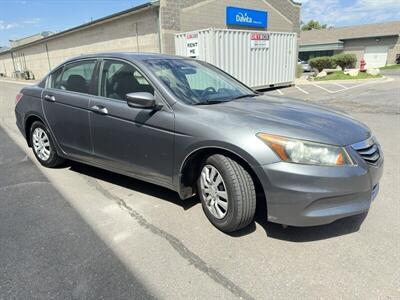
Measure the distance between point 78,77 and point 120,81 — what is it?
33.2 inches

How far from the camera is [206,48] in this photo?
486 inches

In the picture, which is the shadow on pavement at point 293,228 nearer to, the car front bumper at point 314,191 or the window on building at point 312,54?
the car front bumper at point 314,191

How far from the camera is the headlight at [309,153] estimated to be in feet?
8.22

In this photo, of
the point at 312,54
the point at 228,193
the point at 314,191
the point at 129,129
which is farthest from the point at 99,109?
the point at 312,54

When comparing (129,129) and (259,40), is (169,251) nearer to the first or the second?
(129,129)

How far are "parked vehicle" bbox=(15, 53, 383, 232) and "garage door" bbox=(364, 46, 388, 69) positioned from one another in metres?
43.0

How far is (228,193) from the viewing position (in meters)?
2.81

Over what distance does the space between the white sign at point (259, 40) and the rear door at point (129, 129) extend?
1127cm

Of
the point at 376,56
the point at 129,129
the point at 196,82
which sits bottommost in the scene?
the point at 376,56

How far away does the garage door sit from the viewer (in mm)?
39812

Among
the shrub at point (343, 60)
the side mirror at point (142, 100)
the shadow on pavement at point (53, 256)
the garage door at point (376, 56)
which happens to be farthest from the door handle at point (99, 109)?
the garage door at point (376, 56)

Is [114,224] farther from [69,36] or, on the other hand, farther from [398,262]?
[69,36]

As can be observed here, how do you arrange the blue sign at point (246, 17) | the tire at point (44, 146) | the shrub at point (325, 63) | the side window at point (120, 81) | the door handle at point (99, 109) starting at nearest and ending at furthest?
the side window at point (120, 81), the door handle at point (99, 109), the tire at point (44, 146), the blue sign at point (246, 17), the shrub at point (325, 63)

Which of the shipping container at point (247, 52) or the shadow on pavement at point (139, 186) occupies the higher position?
the shipping container at point (247, 52)
